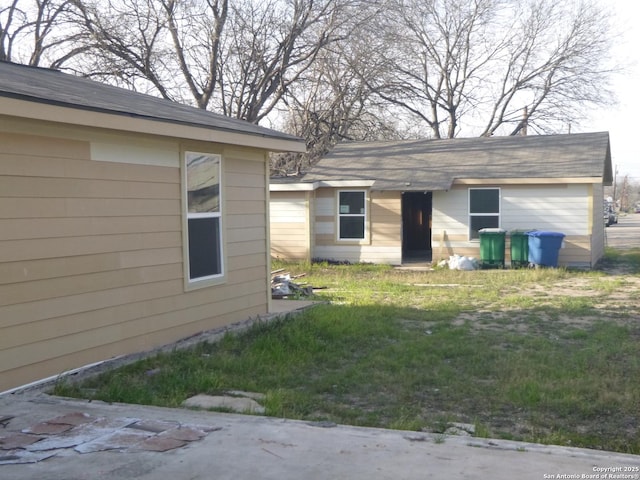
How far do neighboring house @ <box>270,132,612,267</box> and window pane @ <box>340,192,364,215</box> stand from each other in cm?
3

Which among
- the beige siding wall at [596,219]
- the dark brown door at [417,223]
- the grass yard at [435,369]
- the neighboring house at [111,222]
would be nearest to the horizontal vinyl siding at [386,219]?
the dark brown door at [417,223]

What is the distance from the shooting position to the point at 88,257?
21.4 ft

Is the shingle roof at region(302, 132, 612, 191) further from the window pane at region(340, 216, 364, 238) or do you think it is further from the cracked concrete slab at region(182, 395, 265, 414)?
the cracked concrete slab at region(182, 395, 265, 414)

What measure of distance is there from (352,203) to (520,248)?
4937 millimetres

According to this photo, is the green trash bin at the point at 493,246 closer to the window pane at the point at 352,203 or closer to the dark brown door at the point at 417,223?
the window pane at the point at 352,203

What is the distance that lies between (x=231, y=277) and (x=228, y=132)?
6.37ft

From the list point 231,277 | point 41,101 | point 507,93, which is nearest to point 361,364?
point 231,277

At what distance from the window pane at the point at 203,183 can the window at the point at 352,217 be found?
36.1ft

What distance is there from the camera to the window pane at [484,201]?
719 inches

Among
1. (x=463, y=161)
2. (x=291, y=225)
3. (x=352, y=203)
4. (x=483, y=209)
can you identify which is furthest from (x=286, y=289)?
(x=463, y=161)

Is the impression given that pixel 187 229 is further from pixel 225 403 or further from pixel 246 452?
pixel 246 452

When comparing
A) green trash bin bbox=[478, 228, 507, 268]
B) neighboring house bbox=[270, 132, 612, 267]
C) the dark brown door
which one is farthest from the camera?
the dark brown door

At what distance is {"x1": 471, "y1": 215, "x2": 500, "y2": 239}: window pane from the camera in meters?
18.2

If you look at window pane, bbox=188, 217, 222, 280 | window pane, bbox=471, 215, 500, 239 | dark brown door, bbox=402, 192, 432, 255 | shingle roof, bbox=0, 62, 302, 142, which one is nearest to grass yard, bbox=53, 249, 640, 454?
window pane, bbox=188, 217, 222, 280
